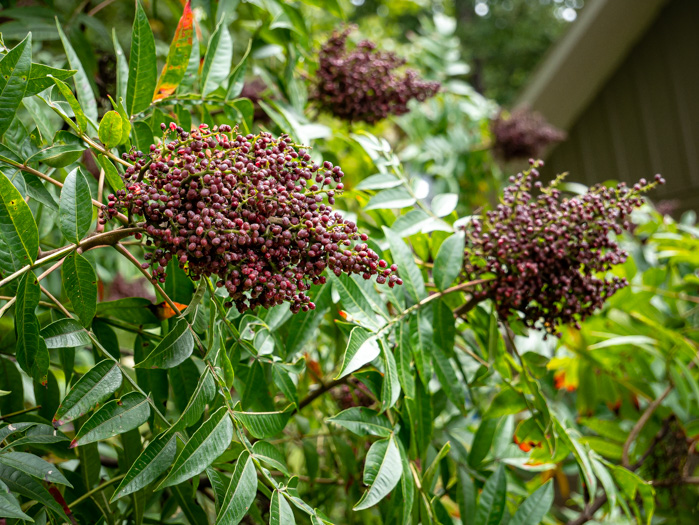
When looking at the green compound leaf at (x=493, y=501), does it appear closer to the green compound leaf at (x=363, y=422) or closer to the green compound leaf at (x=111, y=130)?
the green compound leaf at (x=363, y=422)

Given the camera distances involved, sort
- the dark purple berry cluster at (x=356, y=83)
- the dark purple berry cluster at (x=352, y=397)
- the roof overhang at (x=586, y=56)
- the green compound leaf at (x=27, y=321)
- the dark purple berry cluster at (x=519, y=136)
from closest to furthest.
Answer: the green compound leaf at (x=27, y=321) → the dark purple berry cluster at (x=352, y=397) → the dark purple berry cluster at (x=356, y=83) → the dark purple berry cluster at (x=519, y=136) → the roof overhang at (x=586, y=56)

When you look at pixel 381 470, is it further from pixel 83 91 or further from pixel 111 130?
pixel 83 91

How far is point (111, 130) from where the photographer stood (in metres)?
0.84

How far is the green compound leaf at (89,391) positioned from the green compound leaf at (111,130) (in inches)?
12.4

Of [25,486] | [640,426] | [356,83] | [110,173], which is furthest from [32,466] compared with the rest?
[640,426]

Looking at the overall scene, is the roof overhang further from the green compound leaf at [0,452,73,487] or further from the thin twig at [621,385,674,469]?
the green compound leaf at [0,452,73,487]

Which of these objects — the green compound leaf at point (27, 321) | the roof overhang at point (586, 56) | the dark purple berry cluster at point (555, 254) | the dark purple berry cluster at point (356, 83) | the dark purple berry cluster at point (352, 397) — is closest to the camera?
the green compound leaf at point (27, 321)

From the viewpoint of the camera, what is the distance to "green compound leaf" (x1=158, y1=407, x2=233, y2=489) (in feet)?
2.40

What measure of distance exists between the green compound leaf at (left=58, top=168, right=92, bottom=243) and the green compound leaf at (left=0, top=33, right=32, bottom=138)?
0.12 m

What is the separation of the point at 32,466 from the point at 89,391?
0.12m

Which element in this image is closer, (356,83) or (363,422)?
(363,422)

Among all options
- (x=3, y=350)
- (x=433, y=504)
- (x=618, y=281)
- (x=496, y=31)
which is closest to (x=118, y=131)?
(x=3, y=350)

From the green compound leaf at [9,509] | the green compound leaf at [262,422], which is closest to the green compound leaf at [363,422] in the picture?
the green compound leaf at [262,422]

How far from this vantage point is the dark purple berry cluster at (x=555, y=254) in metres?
1.05
